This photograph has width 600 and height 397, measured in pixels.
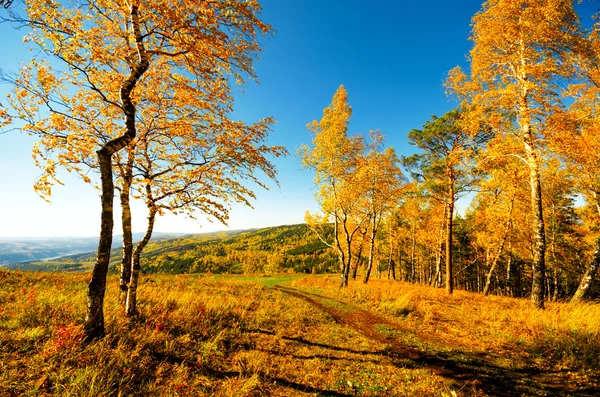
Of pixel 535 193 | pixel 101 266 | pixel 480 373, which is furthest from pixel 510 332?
pixel 101 266

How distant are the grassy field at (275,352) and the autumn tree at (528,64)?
4.27m

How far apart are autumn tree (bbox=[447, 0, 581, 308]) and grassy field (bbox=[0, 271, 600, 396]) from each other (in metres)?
4.27

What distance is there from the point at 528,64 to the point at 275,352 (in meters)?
15.2

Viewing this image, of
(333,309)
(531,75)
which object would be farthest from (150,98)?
(531,75)

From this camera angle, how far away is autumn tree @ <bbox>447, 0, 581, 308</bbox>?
9.76 metres

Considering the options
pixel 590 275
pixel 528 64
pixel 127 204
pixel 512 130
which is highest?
pixel 528 64

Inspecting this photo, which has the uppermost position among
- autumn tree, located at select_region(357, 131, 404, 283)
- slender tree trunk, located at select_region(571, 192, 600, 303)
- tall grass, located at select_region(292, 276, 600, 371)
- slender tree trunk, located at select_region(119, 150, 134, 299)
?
autumn tree, located at select_region(357, 131, 404, 283)

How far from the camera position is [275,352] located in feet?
20.8

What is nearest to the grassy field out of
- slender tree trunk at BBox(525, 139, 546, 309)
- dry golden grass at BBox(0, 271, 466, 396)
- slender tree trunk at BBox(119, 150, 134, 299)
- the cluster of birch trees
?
dry golden grass at BBox(0, 271, 466, 396)

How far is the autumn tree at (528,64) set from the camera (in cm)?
976

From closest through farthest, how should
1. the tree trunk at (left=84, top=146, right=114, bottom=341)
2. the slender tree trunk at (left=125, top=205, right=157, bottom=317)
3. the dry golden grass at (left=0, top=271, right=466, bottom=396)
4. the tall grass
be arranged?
the dry golden grass at (left=0, top=271, right=466, bottom=396), the tree trunk at (left=84, top=146, right=114, bottom=341), the tall grass, the slender tree trunk at (left=125, top=205, right=157, bottom=317)

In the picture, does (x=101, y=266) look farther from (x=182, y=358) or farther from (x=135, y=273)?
(x=182, y=358)

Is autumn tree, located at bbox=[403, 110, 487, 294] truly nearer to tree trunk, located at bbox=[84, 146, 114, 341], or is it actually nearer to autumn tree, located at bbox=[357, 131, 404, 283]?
autumn tree, located at bbox=[357, 131, 404, 283]

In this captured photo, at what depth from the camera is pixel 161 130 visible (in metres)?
6.62
